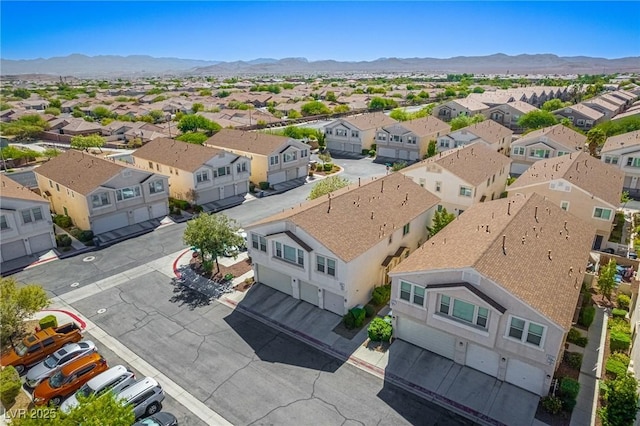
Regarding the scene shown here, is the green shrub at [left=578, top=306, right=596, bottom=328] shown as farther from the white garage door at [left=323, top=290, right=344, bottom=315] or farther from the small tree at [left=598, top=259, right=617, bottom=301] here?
the white garage door at [left=323, top=290, right=344, bottom=315]

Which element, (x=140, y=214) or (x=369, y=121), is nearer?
(x=140, y=214)

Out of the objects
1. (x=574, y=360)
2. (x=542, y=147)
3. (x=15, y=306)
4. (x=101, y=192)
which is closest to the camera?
(x=574, y=360)

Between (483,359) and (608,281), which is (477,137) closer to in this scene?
(608,281)

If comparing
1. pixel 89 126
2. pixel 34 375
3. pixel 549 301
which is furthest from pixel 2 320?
pixel 89 126

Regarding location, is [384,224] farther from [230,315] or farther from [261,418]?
[261,418]

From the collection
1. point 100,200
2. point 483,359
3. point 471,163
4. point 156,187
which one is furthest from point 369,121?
point 483,359

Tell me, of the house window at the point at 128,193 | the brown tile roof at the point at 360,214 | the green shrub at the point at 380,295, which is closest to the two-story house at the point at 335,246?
the brown tile roof at the point at 360,214

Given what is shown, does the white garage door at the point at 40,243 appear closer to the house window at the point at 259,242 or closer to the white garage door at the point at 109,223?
the white garage door at the point at 109,223

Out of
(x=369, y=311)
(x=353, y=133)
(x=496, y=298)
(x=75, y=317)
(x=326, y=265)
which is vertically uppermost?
(x=496, y=298)
